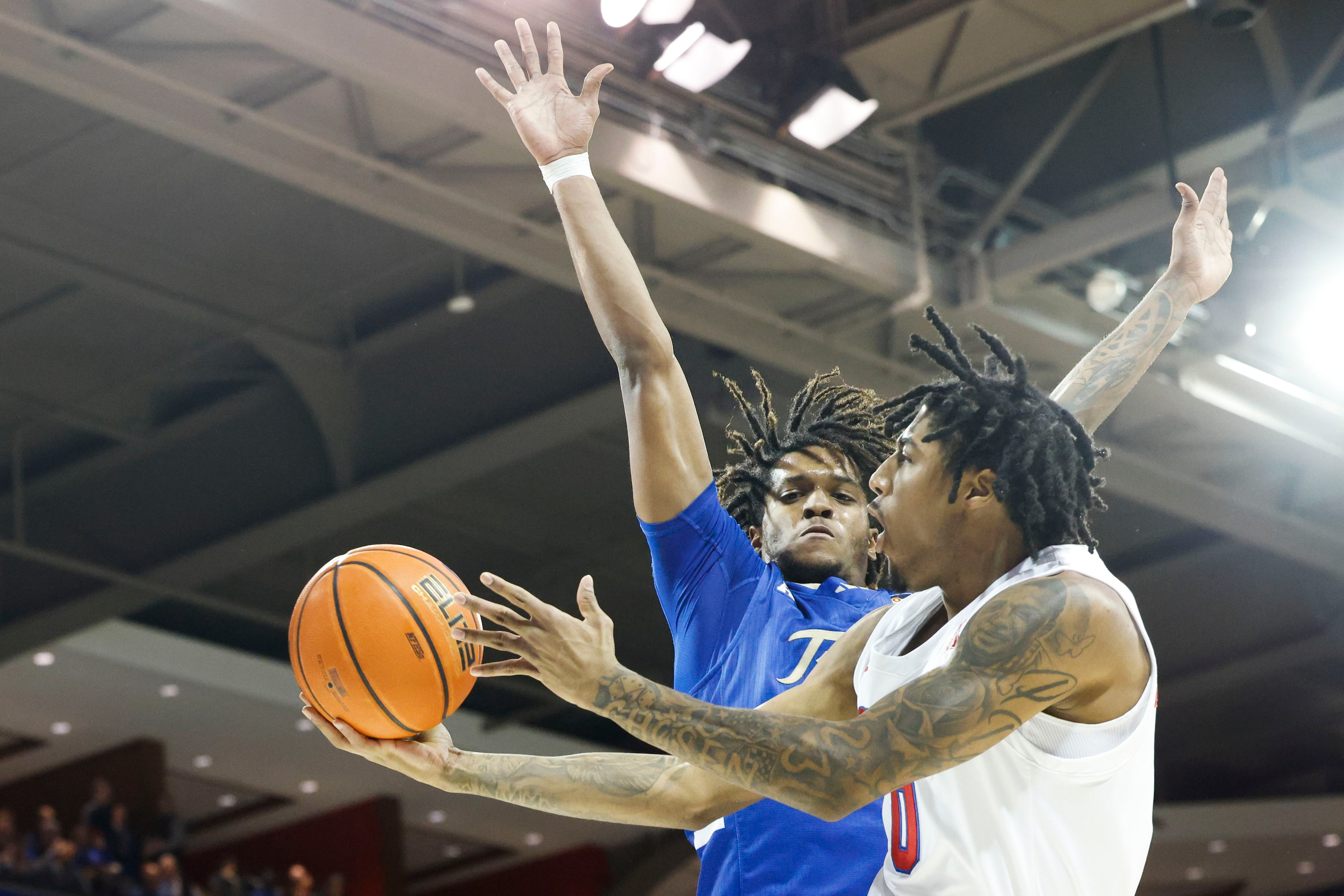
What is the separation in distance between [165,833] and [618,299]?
574 inches

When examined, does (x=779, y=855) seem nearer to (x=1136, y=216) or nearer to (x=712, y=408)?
(x=1136, y=216)

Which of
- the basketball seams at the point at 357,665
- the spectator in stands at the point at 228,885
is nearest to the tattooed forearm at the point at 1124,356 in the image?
the basketball seams at the point at 357,665

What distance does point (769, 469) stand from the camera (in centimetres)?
419

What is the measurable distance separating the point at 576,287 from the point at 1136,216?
3169 mm

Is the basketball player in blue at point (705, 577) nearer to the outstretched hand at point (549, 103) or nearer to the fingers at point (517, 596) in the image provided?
the outstretched hand at point (549, 103)

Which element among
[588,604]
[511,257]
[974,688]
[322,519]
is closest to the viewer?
[974,688]

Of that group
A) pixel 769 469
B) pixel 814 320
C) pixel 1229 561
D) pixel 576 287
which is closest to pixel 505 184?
pixel 576 287

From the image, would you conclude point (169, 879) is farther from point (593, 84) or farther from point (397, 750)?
point (593, 84)

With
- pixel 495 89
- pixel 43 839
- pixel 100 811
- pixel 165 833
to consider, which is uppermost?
pixel 100 811

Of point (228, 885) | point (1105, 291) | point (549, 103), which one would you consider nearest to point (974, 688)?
point (549, 103)

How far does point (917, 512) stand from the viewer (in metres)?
2.64

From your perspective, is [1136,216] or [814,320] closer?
[1136,216]

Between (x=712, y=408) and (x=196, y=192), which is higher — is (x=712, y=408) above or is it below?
below

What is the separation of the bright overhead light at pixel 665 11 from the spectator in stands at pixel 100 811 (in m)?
11.0
